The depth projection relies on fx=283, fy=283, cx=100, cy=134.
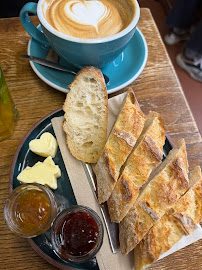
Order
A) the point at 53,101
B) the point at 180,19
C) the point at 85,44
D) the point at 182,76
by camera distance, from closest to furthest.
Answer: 1. the point at 85,44
2. the point at 53,101
3. the point at 182,76
4. the point at 180,19

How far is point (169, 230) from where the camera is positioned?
878mm

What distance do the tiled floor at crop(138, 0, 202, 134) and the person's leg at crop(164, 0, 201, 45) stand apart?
0.08m

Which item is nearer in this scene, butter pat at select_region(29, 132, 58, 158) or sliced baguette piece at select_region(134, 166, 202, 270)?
sliced baguette piece at select_region(134, 166, 202, 270)

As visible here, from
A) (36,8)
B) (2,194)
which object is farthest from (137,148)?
(36,8)

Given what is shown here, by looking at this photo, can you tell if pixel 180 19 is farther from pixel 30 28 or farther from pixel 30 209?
pixel 30 209

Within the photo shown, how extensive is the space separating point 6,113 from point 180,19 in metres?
2.17

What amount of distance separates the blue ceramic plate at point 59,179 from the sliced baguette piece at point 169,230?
16cm

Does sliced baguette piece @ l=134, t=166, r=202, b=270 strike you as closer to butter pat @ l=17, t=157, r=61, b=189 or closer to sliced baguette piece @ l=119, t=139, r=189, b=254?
sliced baguette piece @ l=119, t=139, r=189, b=254

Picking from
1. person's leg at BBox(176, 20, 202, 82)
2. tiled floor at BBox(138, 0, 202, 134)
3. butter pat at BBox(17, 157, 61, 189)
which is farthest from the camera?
person's leg at BBox(176, 20, 202, 82)

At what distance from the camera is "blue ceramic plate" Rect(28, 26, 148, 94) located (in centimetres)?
116

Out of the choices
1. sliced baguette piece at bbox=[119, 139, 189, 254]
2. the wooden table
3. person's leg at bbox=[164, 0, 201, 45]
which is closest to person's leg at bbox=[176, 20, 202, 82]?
person's leg at bbox=[164, 0, 201, 45]

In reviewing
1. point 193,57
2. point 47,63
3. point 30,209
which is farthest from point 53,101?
point 193,57

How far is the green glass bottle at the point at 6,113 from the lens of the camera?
3.41ft

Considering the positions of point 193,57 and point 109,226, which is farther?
point 193,57
